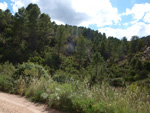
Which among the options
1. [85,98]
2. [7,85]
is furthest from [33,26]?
[85,98]

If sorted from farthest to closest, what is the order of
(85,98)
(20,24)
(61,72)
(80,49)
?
(80,49) < (20,24) < (61,72) < (85,98)

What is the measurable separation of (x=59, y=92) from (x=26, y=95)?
1902 millimetres

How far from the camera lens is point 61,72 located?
797 inches

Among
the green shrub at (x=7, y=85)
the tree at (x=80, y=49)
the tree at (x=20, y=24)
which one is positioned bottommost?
the green shrub at (x=7, y=85)

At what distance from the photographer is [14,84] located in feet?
22.6

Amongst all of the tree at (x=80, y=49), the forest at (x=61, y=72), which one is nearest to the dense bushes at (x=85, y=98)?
the forest at (x=61, y=72)

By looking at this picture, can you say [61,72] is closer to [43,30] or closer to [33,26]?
[33,26]

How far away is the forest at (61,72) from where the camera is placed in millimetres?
→ 4469

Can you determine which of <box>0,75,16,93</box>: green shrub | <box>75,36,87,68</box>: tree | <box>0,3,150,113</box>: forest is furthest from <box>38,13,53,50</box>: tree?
<box>0,75,16,93</box>: green shrub

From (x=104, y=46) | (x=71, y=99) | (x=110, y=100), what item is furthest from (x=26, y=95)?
(x=104, y=46)

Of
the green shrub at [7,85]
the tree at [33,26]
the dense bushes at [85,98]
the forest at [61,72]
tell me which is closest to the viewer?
the dense bushes at [85,98]

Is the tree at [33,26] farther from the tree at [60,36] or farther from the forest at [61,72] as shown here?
the tree at [60,36]

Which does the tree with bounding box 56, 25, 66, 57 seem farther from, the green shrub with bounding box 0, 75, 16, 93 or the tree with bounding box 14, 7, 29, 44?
the green shrub with bounding box 0, 75, 16, 93

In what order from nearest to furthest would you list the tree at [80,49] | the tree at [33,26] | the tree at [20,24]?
the tree at [20,24], the tree at [33,26], the tree at [80,49]
